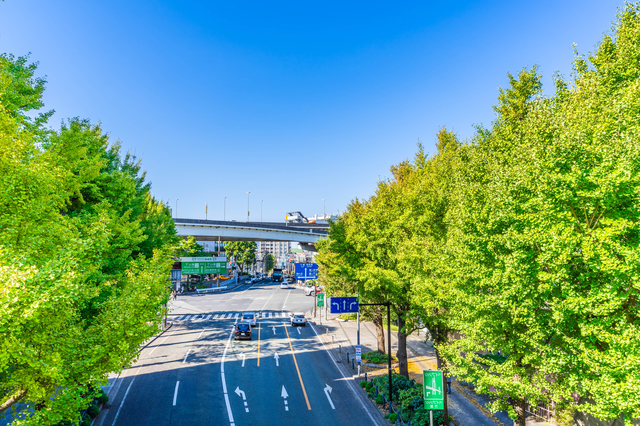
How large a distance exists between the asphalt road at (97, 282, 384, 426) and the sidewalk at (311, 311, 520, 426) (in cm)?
153

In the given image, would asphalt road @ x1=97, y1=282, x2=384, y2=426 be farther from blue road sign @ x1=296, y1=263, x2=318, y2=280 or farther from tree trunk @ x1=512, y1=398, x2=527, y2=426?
blue road sign @ x1=296, y1=263, x2=318, y2=280

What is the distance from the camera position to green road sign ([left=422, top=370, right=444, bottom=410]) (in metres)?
13.4

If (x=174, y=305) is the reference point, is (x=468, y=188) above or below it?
above

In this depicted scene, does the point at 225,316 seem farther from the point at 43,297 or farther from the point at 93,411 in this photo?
the point at 43,297

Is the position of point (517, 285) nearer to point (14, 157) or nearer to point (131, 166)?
point (14, 157)

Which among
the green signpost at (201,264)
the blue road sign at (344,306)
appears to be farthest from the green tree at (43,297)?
the green signpost at (201,264)

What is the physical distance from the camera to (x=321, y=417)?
1752 centimetres

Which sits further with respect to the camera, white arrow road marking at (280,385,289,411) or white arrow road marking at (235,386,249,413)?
white arrow road marking at (280,385,289,411)

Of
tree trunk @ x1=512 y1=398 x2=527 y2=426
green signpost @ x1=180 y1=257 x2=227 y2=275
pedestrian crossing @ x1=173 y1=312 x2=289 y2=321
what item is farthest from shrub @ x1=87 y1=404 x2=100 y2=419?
green signpost @ x1=180 y1=257 x2=227 y2=275

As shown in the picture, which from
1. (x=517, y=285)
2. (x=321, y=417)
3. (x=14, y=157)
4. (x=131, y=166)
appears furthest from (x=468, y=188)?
(x=131, y=166)

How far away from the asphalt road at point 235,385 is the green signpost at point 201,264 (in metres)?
10.4

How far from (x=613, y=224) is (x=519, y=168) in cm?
348

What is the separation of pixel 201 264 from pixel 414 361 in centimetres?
3025

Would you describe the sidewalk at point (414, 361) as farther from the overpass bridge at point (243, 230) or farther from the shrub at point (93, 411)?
the overpass bridge at point (243, 230)
